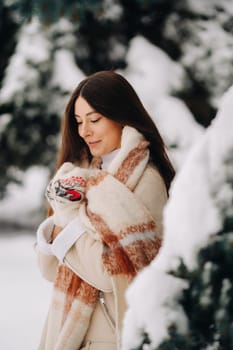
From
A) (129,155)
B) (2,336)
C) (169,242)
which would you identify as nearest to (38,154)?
(2,336)

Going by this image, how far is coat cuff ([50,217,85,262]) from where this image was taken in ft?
7.58

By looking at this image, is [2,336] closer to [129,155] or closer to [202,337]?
[129,155]

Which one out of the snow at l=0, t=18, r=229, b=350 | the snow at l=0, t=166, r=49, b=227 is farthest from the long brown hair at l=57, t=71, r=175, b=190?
the snow at l=0, t=166, r=49, b=227

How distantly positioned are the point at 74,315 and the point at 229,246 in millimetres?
916

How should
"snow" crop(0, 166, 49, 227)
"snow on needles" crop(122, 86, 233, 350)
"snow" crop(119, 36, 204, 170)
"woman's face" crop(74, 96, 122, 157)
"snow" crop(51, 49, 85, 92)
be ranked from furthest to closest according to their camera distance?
"snow" crop(0, 166, 49, 227)
"snow" crop(51, 49, 85, 92)
"snow" crop(119, 36, 204, 170)
"woman's face" crop(74, 96, 122, 157)
"snow on needles" crop(122, 86, 233, 350)

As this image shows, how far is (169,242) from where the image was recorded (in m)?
1.60

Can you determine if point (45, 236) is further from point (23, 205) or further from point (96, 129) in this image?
point (23, 205)

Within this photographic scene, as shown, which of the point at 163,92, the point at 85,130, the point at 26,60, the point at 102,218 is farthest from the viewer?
the point at 26,60

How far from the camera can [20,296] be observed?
24.8ft

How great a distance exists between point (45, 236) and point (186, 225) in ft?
3.20

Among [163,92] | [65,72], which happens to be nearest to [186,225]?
[163,92]

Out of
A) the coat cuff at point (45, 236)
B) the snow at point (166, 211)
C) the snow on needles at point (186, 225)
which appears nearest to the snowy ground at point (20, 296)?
the snow at point (166, 211)

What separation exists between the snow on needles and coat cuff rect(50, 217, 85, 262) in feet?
2.29

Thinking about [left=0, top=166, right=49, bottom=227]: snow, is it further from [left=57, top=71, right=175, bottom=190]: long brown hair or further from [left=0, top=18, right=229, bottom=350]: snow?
[left=57, top=71, right=175, bottom=190]: long brown hair
